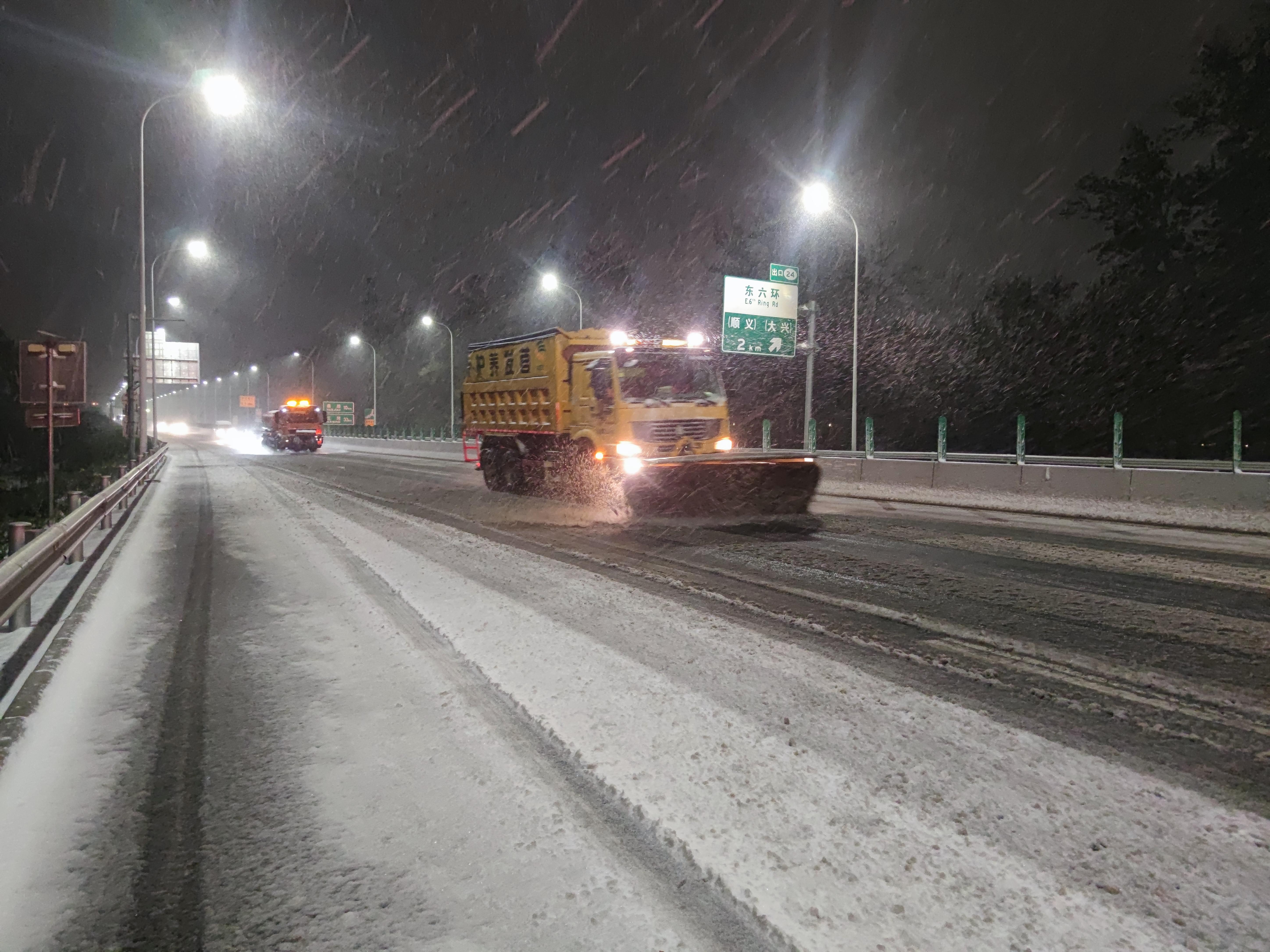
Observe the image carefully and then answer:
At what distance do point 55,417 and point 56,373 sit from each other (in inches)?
41.2

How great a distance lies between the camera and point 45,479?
29.3 meters

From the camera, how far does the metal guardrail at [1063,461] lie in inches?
816

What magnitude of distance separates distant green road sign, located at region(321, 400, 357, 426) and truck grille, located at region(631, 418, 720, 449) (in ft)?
222

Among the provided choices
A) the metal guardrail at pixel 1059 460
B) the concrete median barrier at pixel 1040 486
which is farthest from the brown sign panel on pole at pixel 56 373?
the concrete median barrier at pixel 1040 486

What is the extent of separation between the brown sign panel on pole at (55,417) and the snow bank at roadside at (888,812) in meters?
12.3

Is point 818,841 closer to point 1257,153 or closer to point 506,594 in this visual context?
point 506,594

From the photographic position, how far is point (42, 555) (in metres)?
6.23

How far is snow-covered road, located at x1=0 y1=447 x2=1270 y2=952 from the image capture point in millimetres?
2555

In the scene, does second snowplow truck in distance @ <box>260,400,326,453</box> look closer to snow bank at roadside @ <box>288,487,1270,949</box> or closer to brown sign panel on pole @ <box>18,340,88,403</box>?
brown sign panel on pole @ <box>18,340,88,403</box>

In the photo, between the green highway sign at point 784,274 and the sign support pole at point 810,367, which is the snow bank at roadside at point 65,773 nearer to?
the sign support pole at point 810,367

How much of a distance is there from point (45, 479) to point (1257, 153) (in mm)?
44581

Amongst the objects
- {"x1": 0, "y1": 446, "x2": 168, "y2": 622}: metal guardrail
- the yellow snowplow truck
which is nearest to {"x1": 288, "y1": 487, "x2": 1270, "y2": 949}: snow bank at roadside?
{"x1": 0, "y1": 446, "x2": 168, "y2": 622}: metal guardrail

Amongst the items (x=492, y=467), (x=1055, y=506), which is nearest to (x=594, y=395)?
(x=492, y=467)

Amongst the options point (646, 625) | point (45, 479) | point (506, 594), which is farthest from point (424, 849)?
point (45, 479)
